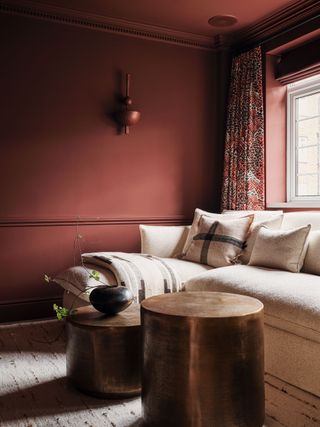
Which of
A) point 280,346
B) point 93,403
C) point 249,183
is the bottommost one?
point 93,403

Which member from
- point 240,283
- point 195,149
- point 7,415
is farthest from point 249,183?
point 7,415

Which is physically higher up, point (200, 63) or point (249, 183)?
point (200, 63)

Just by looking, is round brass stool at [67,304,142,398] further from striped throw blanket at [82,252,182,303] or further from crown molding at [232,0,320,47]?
crown molding at [232,0,320,47]

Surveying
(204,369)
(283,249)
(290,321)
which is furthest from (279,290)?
(204,369)

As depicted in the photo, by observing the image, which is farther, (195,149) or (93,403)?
(195,149)

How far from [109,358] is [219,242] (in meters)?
1.63

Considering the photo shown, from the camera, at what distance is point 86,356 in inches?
87.9

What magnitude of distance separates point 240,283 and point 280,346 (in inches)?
18.9

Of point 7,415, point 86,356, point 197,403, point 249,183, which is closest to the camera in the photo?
point 197,403

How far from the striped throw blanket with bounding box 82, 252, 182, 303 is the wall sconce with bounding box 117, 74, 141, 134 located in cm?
132

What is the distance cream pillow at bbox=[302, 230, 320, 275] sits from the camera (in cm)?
297

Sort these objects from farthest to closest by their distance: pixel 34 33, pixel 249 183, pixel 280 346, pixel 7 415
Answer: pixel 249 183
pixel 34 33
pixel 280 346
pixel 7 415

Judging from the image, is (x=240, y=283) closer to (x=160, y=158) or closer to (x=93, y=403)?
(x=93, y=403)

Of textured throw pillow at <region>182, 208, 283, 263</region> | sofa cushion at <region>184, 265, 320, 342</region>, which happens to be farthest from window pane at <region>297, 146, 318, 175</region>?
sofa cushion at <region>184, 265, 320, 342</region>
